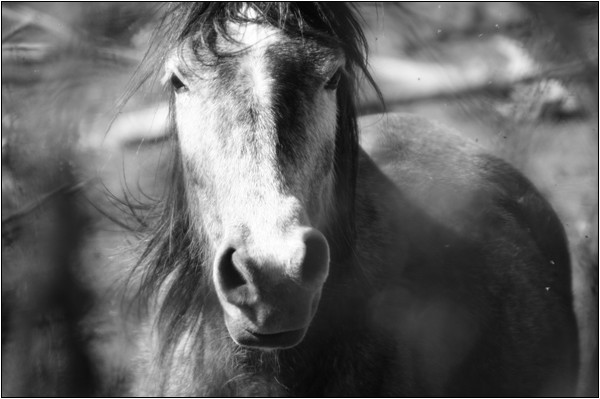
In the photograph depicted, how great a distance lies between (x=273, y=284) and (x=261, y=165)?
0.34m

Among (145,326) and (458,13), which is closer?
(145,326)

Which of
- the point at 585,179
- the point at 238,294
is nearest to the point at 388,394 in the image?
the point at 238,294

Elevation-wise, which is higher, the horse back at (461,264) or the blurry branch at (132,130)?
the blurry branch at (132,130)

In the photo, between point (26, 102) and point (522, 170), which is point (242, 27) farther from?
point (522, 170)

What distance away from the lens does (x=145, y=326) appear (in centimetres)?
284

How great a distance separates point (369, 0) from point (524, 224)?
4.70ft

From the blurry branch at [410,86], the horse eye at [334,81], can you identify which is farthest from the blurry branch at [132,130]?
the horse eye at [334,81]

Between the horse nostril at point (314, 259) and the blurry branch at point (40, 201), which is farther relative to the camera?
the blurry branch at point (40, 201)

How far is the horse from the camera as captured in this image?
1849 millimetres

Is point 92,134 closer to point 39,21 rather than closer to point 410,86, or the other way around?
point 39,21

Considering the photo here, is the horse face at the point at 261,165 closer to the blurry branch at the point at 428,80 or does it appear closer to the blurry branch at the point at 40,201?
the blurry branch at the point at 40,201

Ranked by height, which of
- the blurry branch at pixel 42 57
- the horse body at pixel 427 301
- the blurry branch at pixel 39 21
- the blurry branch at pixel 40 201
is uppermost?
the blurry branch at pixel 39 21

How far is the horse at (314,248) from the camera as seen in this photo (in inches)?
72.8

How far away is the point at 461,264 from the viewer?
9.30 ft
